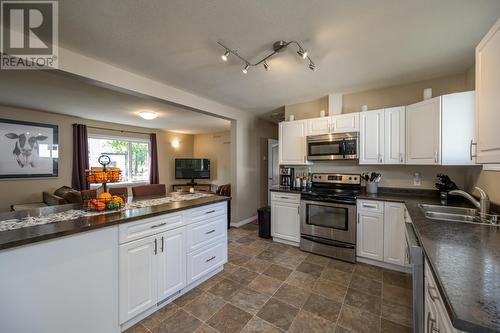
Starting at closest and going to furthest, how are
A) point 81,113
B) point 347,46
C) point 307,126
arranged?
point 347,46
point 307,126
point 81,113

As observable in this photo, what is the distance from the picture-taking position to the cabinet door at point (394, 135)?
2646 millimetres

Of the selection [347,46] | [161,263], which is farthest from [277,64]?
[161,263]

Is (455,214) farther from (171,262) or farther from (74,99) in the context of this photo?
(74,99)

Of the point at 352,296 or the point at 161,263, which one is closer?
the point at 161,263

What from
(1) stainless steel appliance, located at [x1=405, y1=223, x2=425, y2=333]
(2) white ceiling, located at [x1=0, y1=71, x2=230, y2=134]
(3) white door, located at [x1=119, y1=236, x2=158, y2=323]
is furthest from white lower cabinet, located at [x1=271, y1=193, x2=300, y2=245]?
(2) white ceiling, located at [x1=0, y1=71, x2=230, y2=134]

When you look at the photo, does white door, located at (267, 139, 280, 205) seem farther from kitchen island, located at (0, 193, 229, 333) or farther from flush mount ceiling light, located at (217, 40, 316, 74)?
kitchen island, located at (0, 193, 229, 333)

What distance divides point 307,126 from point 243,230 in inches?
93.2

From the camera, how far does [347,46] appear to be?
1.94 m

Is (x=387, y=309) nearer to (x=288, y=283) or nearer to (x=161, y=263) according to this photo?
(x=288, y=283)

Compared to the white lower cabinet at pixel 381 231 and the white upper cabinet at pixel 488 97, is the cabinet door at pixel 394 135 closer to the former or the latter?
the white lower cabinet at pixel 381 231

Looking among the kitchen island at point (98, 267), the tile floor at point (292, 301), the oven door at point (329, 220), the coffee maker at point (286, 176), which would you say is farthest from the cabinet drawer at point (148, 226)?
the coffee maker at point (286, 176)

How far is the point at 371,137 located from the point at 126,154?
6045 millimetres

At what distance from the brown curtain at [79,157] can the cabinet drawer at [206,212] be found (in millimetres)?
4169

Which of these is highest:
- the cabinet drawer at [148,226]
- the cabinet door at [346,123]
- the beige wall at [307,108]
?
the beige wall at [307,108]
